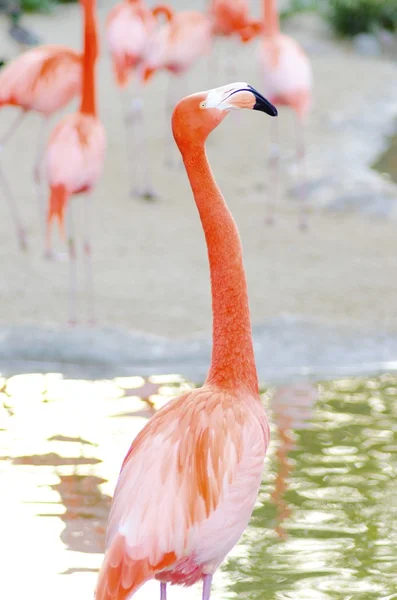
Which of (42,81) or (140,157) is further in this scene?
(140,157)

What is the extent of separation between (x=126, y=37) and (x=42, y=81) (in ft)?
6.12

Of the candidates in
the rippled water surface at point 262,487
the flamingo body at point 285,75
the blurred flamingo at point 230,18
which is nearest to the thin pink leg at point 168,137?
the blurred flamingo at point 230,18

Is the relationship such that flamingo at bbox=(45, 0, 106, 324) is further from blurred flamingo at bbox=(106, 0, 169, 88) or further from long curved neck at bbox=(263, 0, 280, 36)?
blurred flamingo at bbox=(106, 0, 169, 88)

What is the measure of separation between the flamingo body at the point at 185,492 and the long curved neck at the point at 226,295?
53 mm

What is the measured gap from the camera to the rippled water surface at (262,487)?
10.8 feet

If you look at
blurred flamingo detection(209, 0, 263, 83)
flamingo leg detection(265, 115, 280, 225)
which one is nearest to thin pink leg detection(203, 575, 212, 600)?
flamingo leg detection(265, 115, 280, 225)

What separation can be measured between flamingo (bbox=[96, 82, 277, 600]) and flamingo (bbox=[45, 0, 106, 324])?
3.10 metres

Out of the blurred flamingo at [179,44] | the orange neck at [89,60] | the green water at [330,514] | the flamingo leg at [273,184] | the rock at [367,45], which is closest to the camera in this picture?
the green water at [330,514]

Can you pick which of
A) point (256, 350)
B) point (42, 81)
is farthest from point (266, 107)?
point (42, 81)

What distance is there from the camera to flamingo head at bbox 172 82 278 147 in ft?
8.43

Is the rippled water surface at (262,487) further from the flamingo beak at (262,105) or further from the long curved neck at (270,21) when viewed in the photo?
the long curved neck at (270,21)

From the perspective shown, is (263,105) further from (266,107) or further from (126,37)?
(126,37)

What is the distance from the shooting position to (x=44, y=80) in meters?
7.05

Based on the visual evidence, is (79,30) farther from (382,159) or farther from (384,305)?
(384,305)
